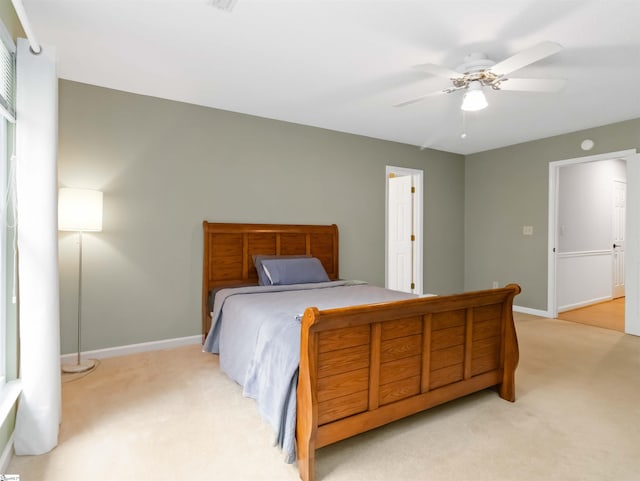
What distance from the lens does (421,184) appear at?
18.3ft

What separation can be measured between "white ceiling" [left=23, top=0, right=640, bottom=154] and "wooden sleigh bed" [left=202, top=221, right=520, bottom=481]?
1735mm

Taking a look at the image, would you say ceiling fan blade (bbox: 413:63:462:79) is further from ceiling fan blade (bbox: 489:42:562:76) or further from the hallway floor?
the hallway floor

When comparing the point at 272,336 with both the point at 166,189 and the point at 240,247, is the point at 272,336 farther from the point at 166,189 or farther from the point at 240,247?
the point at 166,189

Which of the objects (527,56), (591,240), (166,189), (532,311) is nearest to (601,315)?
(532,311)

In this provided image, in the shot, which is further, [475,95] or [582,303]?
[582,303]

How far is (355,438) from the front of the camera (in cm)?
210

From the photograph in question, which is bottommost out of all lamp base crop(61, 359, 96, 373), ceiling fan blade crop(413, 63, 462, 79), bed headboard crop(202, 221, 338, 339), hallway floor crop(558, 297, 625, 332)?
hallway floor crop(558, 297, 625, 332)

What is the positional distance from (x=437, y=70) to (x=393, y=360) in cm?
193

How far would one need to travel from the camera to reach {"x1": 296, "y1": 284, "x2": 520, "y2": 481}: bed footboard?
178cm

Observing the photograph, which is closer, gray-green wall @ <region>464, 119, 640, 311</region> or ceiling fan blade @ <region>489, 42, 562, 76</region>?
ceiling fan blade @ <region>489, 42, 562, 76</region>

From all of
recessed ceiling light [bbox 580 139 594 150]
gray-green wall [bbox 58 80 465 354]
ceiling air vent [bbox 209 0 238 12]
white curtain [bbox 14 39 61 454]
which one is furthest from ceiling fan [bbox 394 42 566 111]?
recessed ceiling light [bbox 580 139 594 150]

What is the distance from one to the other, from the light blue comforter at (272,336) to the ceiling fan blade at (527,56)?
182 cm

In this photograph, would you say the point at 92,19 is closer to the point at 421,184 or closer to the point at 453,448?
the point at 453,448

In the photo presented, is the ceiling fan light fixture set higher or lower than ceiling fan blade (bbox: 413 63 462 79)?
lower
